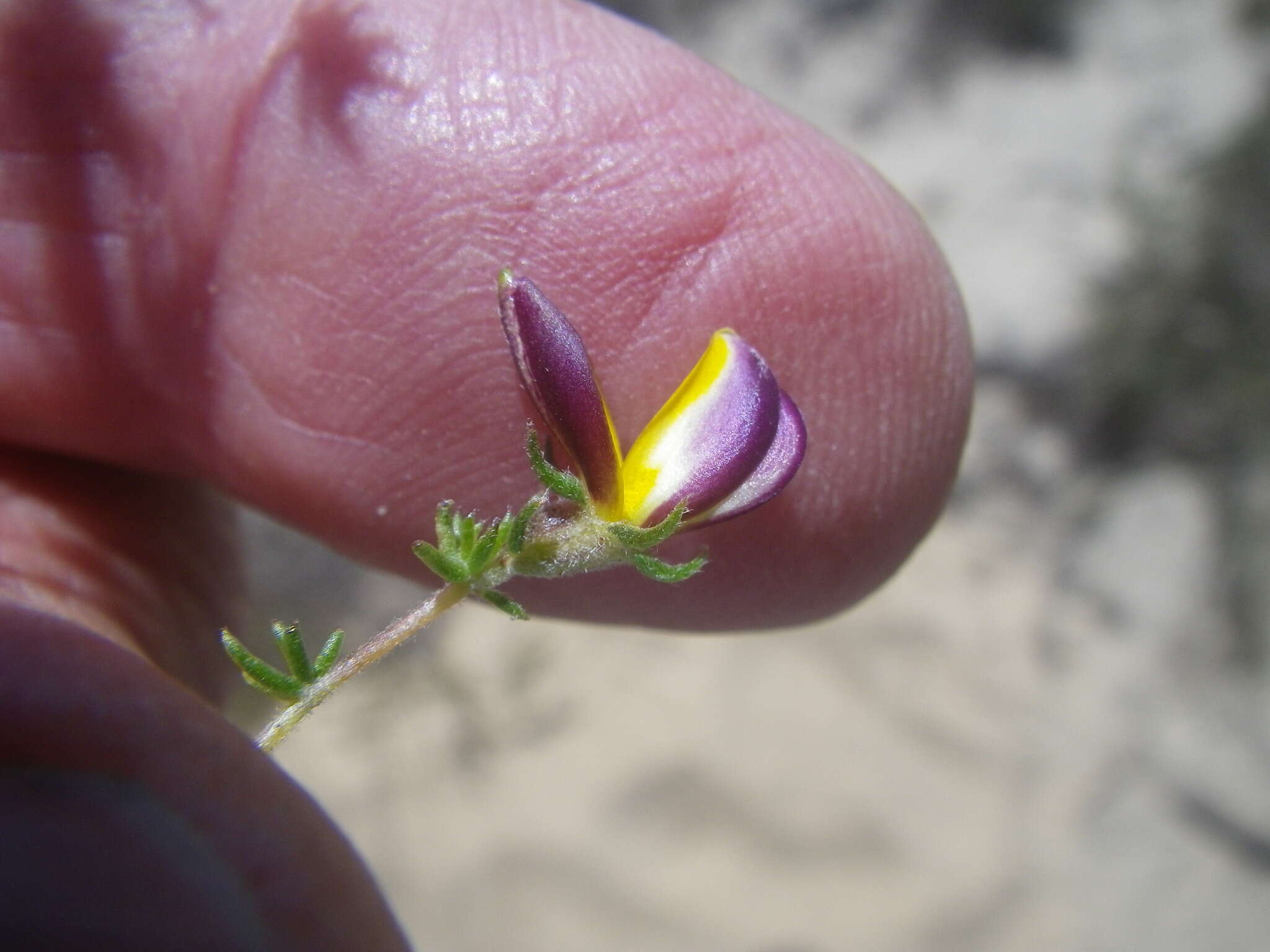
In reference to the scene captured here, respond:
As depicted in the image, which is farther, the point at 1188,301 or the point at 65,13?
the point at 1188,301

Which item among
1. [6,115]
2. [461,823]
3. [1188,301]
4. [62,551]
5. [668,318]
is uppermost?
[6,115]

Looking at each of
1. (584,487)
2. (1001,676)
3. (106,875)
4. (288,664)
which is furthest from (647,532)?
(1001,676)

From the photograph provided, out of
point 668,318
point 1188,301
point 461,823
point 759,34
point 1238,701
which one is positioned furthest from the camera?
point 759,34

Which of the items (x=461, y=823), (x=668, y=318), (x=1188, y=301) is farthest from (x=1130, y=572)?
(x=668, y=318)

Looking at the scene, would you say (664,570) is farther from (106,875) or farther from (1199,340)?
(1199,340)

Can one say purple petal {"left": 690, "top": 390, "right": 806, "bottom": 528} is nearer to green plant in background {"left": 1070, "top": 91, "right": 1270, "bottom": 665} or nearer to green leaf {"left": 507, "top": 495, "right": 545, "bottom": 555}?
green leaf {"left": 507, "top": 495, "right": 545, "bottom": 555}

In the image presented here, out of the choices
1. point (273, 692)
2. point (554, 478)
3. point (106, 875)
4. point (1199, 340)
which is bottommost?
point (1199, 340)

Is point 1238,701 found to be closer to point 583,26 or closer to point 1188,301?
point 1188,301
